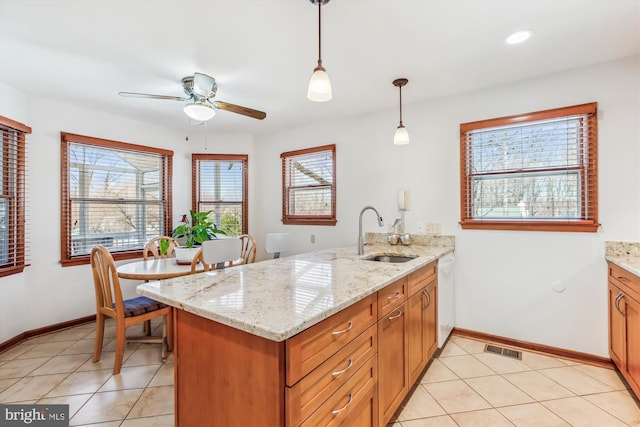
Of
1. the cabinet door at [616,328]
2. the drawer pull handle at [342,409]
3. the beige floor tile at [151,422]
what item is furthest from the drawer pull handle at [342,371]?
the cabinet door at [616,328]

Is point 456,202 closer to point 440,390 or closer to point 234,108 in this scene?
point 440,390

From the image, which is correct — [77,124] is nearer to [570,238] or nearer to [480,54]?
[480,54]

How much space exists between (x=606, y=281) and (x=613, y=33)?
175 centimetres

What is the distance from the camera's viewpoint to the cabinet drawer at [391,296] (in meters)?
Answer: 1.53

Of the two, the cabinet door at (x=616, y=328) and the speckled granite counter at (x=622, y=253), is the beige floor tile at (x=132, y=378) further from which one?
the speckled granite counter at (x=622, y=253)

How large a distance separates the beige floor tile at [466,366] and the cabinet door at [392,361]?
0.69 m

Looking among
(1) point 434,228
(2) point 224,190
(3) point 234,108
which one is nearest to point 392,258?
(1) point 434,228

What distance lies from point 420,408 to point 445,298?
3.23 feet

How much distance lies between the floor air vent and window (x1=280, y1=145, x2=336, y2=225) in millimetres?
2002

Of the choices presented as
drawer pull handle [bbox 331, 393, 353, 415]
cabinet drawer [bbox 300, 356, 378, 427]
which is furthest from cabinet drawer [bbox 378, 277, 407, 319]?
drawer pull handle [bbox 331, 393, 353, 415]

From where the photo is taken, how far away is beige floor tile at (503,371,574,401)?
1989 mm

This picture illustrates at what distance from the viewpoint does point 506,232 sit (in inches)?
105

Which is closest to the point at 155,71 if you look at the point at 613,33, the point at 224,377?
the point at 224,377

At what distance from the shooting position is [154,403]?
1.93 metres
